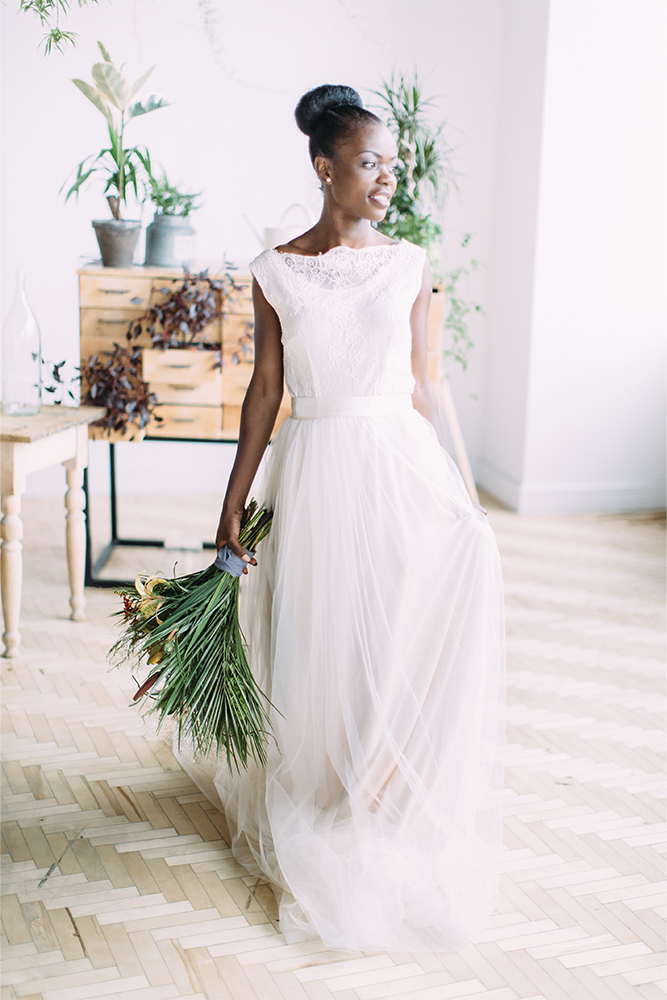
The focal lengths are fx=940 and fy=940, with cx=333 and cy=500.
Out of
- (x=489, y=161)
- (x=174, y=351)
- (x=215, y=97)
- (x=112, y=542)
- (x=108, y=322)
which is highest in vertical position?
(x=215, y=97)

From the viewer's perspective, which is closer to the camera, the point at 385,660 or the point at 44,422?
the point at 385,660

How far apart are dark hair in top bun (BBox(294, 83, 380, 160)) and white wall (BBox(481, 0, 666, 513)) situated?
2.96 meters

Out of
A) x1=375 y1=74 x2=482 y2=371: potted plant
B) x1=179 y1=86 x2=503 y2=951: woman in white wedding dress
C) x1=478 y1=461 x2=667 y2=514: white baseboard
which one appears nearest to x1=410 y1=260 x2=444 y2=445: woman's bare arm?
x1=179 y1=86 x2=503 y2=951: woman in white wedding dress

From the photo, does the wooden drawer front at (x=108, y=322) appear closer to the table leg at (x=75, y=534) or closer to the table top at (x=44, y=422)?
the table top at (x=44, y=422)

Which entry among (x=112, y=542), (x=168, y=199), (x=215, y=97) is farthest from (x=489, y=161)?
(x=112, y=542)

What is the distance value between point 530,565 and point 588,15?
264cm

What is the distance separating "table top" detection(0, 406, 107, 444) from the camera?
2797 mm

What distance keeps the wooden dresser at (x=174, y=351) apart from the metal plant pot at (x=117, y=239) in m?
0.06

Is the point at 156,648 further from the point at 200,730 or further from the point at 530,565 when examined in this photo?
the point at 530,565

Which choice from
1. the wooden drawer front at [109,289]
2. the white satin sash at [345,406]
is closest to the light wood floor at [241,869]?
the white satin sash at [345,406]

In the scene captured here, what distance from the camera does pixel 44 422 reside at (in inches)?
119

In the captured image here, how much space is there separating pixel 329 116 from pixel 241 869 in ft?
5.25

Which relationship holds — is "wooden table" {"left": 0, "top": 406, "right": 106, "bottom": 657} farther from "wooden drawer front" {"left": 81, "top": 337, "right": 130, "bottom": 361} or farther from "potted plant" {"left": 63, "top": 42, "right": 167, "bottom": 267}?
"potted plant" {"left": 63, "top": 42, "right": 167, "bottom": 267}

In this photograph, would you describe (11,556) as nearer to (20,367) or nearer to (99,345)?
(20,367)
